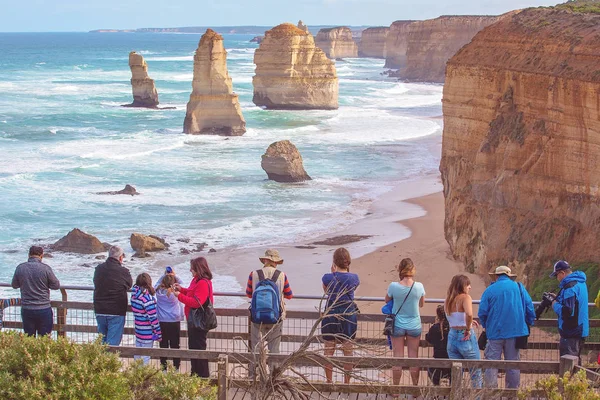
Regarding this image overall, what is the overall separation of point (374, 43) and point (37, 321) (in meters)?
164

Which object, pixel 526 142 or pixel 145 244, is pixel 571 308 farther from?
pixel 145 244

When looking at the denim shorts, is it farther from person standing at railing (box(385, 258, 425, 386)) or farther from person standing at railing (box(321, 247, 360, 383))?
person standing at railing (box(321, 247, 360, 383))

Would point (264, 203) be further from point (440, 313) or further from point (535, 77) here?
point (440, 313)

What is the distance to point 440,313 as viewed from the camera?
8992 mm

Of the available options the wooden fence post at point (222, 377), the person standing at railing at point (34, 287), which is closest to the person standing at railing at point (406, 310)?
the wooden fence post at point (222, 377)

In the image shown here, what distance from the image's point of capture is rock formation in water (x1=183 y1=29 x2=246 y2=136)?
51562 mm

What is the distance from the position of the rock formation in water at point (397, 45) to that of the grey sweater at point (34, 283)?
423ft

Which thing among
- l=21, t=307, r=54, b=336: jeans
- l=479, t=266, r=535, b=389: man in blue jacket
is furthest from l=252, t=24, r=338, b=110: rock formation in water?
l=479, t=266, r=535, b=389: man in blue jacket

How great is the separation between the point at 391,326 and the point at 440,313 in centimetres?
52

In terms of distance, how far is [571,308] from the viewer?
8.94 metres

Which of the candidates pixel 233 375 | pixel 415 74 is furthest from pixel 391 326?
pixel 415 74

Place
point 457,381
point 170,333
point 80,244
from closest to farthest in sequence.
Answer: point 457,381, point 170,333, point 80,244

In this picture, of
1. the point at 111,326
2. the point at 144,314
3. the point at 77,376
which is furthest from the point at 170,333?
the point at 77,376

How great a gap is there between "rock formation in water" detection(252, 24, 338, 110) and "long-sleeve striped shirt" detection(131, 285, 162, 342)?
5934 centimetres
